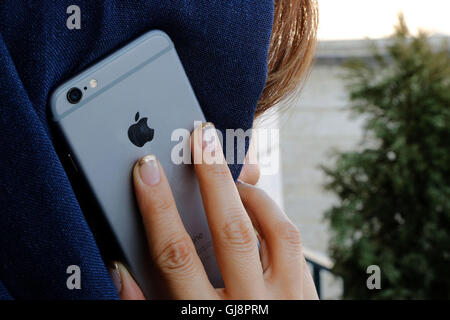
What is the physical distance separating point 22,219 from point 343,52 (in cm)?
424

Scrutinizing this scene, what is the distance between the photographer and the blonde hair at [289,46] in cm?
56

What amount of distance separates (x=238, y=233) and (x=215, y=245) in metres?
0.03

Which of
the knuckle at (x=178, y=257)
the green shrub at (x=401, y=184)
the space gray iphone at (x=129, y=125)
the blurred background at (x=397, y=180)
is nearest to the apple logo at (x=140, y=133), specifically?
the space gray iphone at (x=129, y=125)

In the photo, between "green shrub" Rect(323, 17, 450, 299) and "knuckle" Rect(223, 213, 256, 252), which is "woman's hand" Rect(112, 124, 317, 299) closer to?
"knuckle" Rect(223, 213, 256, 252)

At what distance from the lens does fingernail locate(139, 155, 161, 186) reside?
1.39ft

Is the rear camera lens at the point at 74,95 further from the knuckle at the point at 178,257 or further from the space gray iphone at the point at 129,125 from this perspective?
the knuckle at the point at 178,257

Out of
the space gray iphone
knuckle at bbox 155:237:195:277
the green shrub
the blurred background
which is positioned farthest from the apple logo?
the green shrub

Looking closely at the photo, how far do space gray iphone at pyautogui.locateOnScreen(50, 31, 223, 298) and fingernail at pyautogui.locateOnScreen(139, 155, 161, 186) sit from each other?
2 centimetres

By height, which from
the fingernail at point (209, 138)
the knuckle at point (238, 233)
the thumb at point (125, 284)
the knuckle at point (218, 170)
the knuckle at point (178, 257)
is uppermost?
the fingernail at point (209, 138)

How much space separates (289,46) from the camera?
1.92 ft

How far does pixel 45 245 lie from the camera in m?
0.36

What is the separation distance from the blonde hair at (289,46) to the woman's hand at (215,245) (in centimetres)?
18
